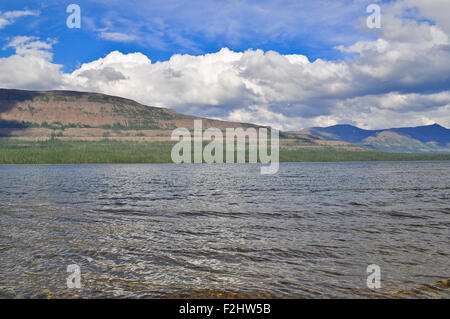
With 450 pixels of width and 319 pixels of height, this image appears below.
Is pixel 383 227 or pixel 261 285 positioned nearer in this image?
pixel 261 285

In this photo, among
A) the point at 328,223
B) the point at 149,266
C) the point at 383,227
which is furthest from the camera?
the point at 328,223

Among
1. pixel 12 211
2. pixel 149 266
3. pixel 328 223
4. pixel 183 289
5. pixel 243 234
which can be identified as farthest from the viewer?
pixel 12 211

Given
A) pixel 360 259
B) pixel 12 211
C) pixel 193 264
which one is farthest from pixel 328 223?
pixel 12 211

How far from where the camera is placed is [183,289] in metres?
13.2

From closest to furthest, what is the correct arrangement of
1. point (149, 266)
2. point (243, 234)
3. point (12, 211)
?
point (149, 266), point (243, 234), point (12, 211)

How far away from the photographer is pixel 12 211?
34.2 m

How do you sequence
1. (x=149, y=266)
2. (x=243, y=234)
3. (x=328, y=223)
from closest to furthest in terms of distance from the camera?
(x=149, y=266) < (x=243, y=234) < (x=328, y=223)

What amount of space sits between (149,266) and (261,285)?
19.6 feet
